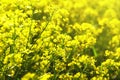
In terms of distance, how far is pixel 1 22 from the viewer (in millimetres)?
4879

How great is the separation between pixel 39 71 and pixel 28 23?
0.61 meters

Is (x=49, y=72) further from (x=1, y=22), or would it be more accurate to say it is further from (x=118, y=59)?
(x=118, y=59)

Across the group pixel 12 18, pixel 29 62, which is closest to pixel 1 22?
pixel 12 18

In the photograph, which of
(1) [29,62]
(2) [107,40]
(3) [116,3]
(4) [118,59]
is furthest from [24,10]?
(3) [116,3]

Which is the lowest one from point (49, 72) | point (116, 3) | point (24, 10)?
point (49, 72)

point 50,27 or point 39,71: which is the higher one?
point 50,27

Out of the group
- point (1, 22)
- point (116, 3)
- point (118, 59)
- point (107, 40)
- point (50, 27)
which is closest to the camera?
point (1, 22)

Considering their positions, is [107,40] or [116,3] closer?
[107,40]

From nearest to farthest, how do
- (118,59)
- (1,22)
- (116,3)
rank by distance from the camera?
(1,22) → (118,59) → (116,3)

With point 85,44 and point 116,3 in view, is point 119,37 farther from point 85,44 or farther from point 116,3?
point 116,3

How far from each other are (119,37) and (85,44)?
1.38m

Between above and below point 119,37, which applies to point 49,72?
below

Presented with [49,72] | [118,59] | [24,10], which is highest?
[24,10]

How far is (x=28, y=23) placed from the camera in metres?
4.88
